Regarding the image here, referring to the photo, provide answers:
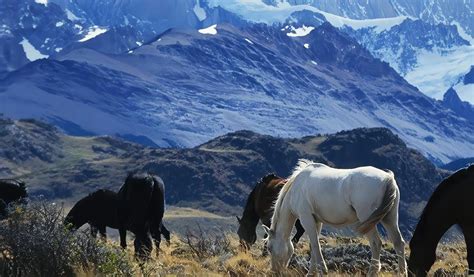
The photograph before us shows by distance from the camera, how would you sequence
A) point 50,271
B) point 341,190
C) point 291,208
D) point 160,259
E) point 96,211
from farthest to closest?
point 96,211 < point 160,259 < point 291,208 < point 341,190 < point 50,271

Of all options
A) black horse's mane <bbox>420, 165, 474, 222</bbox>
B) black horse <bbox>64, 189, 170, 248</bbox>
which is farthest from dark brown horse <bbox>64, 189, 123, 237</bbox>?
black horse's mane <bbox>420, 165, 474, 222</bbox>

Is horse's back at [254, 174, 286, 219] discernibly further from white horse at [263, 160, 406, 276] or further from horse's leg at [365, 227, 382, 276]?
horse's leg at [365, 227, 382, 276]

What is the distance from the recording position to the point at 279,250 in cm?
1600

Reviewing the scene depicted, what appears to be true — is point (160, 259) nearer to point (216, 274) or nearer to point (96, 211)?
point (216, 274)

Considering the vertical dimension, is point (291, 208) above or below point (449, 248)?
above

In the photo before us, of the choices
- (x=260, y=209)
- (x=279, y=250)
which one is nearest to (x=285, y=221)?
(x=279, y=250)

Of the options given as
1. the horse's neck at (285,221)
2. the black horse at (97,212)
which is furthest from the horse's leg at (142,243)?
the black horse at (97,212)

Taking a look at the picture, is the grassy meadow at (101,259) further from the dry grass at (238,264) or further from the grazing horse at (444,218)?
the grazing horse at (444,218)

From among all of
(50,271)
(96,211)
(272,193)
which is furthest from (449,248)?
(50,271)

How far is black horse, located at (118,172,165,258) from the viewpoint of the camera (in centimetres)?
1989

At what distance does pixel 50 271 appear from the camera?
13.7 meters

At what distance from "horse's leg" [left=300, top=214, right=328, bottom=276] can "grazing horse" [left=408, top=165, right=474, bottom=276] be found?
58.3 inches

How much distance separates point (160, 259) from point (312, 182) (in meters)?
4.84

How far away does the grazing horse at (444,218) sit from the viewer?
45.7 ft
